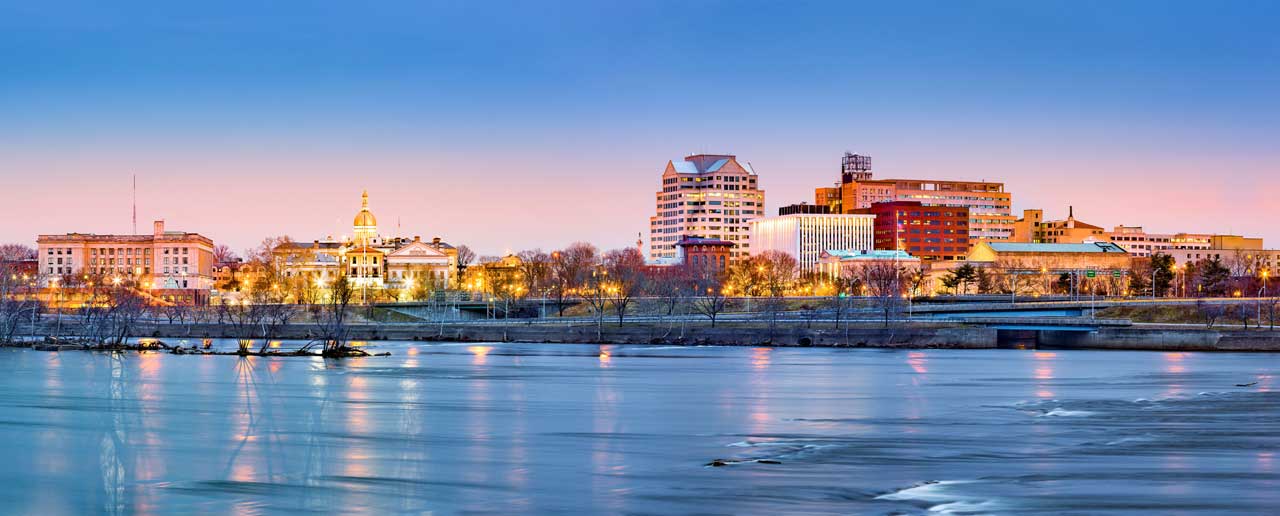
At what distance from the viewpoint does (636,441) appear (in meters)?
32.8

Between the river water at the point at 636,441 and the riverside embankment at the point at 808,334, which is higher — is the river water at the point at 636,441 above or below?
below

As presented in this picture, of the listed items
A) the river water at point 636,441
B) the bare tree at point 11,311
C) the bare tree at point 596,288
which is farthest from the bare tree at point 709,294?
the river water at point 636,441

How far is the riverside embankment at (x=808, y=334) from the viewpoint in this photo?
85188 mm

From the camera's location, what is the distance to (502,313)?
139125mm

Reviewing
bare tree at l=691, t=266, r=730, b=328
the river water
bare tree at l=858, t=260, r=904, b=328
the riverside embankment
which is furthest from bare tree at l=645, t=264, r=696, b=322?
the river water

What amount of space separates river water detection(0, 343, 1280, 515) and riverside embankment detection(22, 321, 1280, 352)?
26.3 m

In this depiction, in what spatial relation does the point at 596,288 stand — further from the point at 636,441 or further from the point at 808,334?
the point at 636,441

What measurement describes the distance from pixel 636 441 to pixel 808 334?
193 feet

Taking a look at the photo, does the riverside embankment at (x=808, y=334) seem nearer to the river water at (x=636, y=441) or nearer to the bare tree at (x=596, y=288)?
the bare tree at (x=596, y=288)

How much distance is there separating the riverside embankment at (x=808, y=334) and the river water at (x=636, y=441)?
86.4 feet

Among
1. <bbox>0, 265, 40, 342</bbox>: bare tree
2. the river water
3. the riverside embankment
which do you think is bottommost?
the river water

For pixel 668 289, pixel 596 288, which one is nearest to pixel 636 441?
pixel 668 289

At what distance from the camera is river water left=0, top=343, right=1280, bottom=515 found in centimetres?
2422

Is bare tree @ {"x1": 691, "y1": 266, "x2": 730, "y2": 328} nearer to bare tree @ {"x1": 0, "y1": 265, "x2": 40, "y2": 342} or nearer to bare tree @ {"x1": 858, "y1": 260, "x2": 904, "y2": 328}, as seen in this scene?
bare tree @ {"x1": 858, "y1": 260, "x2": 904, "y2": 328}
